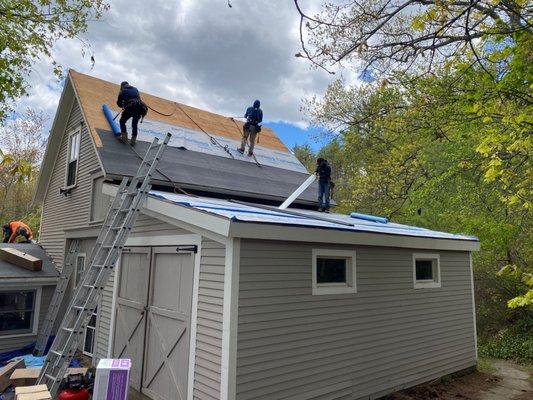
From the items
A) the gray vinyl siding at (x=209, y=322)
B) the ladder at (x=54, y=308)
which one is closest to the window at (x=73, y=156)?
the ladder at (x=54, y=308)

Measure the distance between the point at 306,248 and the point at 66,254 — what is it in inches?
295

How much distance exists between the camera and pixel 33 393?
4527mm

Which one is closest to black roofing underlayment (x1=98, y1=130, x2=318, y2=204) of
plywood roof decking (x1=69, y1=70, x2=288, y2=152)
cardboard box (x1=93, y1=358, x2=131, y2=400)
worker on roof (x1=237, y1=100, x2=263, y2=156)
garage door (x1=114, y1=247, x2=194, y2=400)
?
plywood roof decking (x1=69, y1=70, x2=288, y2=152)

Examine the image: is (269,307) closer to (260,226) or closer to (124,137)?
(260,226)

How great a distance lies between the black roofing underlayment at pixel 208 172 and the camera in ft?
27.7

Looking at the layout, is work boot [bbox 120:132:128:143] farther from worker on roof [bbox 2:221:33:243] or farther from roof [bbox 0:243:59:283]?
worker on roof [bbox 2:221:33:243]

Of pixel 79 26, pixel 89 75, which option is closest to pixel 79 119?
pixel 89 75

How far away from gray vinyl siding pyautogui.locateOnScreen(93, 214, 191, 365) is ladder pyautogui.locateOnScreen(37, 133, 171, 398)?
0.40 metres

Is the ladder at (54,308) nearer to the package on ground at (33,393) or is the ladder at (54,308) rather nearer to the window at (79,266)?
the window at (79,266)

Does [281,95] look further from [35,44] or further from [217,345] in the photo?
[217,345]

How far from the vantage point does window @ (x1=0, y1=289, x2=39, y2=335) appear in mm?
8875

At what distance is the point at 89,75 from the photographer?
11.1 metres

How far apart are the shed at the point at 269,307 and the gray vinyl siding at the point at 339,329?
0.02m

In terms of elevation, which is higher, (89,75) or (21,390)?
(89,75)
